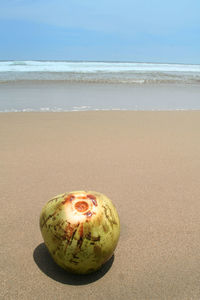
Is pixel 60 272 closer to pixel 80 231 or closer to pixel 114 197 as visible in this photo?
pixel 80 231

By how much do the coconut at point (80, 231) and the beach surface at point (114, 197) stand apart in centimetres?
16

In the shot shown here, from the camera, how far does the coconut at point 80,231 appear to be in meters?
1.62

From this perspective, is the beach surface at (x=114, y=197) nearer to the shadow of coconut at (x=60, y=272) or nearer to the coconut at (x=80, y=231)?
the shadow of coconut at (x=60, y=272)

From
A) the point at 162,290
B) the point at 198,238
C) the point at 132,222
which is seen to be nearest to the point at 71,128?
the point at 132,222

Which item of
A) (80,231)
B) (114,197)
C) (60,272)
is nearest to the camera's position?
(80,231)

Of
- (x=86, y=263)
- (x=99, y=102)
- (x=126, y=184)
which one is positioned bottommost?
(x=99, y=102)

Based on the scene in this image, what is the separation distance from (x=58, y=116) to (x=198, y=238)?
14.1ft

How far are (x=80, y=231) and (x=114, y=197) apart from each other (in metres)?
1.11

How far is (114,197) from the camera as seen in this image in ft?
8.87

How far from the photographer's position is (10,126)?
5105 mm

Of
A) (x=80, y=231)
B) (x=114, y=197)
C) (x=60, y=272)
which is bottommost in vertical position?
(x=114, y=197)

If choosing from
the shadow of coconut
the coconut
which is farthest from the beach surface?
the coconut

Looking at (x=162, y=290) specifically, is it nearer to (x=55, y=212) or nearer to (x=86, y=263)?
(x=86, y=263)

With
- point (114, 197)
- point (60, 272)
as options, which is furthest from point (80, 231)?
point (114, 197)
